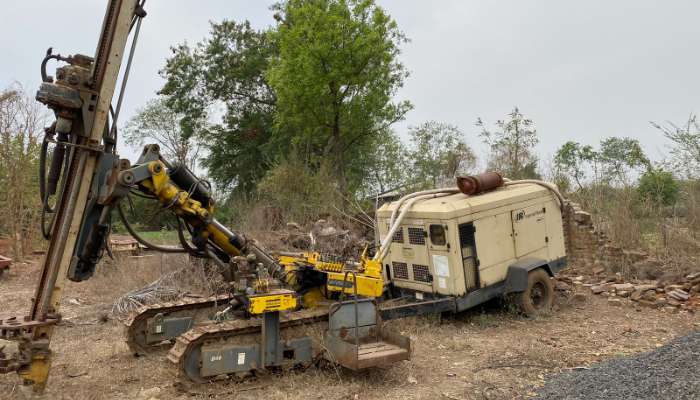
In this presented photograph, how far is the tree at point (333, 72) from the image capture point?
23984 millimetres

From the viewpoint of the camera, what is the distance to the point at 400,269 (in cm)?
863

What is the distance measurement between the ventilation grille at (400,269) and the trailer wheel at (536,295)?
1772 millimetres

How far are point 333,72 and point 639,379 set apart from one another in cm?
2059

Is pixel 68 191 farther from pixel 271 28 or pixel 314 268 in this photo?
pixel 271 28

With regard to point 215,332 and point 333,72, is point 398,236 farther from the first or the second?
point 333,72

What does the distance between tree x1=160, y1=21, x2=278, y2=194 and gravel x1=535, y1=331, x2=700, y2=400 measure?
90.2 feet

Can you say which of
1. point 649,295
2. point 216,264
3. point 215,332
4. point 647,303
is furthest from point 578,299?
point 215,332

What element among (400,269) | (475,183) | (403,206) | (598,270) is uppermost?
(475,183)

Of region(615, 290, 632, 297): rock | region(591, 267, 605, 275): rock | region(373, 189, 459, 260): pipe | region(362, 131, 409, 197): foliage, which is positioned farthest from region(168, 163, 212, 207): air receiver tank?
region(362, 131, 409, 197): foliage

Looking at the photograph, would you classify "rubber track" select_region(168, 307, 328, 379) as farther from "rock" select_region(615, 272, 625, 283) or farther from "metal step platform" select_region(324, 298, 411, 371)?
"rock" select_region(615, 272, 625, 283)

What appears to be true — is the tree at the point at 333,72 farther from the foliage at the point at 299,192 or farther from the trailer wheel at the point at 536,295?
the trailer wheel at the point at 536,295

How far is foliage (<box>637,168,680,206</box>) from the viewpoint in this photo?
1274 centimetres

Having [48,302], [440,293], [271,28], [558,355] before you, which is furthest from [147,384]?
[271,28]

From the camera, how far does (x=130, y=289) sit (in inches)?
428
